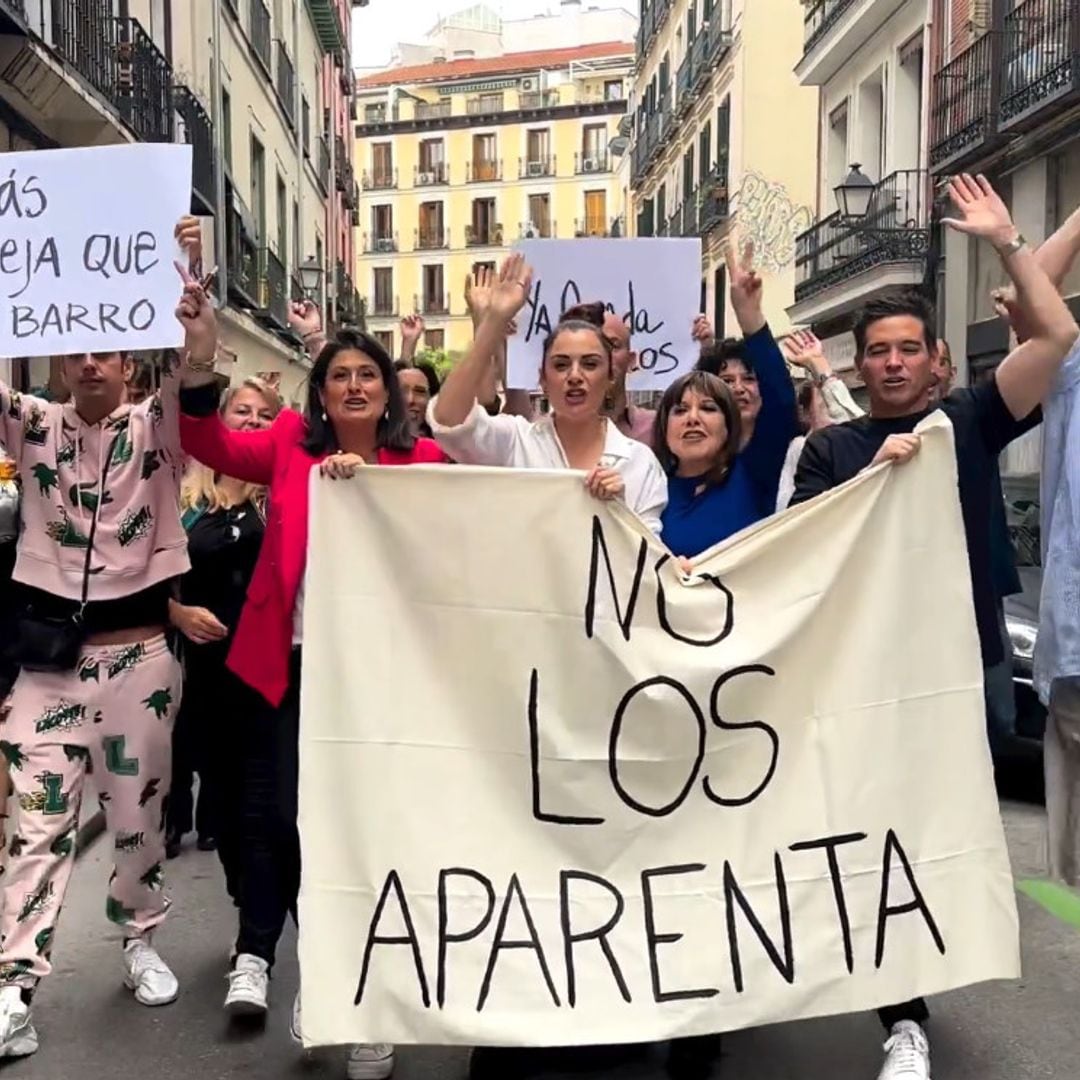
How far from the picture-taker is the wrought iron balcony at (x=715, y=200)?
96.8 ft

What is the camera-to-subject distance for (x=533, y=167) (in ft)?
218

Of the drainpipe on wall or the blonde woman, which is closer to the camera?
the blonde woman

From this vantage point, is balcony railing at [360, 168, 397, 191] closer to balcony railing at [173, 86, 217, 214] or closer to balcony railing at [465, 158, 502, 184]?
balcony railing at [465, 158, 502, 184]

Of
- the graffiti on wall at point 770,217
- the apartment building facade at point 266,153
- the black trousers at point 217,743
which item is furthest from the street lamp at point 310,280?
the black trousers at point 217,743

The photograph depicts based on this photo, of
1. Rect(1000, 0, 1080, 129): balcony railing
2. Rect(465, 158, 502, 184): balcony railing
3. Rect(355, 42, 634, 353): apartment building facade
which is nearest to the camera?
Rect(1000, 0, 1080, 129): balcony railing

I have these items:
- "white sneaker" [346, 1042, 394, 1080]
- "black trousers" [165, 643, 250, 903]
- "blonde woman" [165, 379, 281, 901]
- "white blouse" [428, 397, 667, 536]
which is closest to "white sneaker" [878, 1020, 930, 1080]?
"white sneaker" [346, 1042, 394, 1080]

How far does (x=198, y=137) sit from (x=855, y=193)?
758 centimetres

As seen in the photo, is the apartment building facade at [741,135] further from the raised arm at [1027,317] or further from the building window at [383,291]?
the building window at [383,291]

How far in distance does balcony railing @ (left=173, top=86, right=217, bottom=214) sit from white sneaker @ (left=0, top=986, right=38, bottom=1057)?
12.6 metres

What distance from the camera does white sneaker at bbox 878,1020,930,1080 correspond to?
11.1 ft

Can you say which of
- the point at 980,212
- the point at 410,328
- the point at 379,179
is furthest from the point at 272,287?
the point at 379,179

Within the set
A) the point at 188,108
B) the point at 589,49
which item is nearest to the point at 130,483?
the point at 188,108

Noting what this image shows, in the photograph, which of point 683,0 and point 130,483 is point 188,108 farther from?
point 683,0

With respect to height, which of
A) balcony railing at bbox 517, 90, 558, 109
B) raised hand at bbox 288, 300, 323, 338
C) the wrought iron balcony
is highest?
balcony railing at bbox 517, 90, 558, 109
